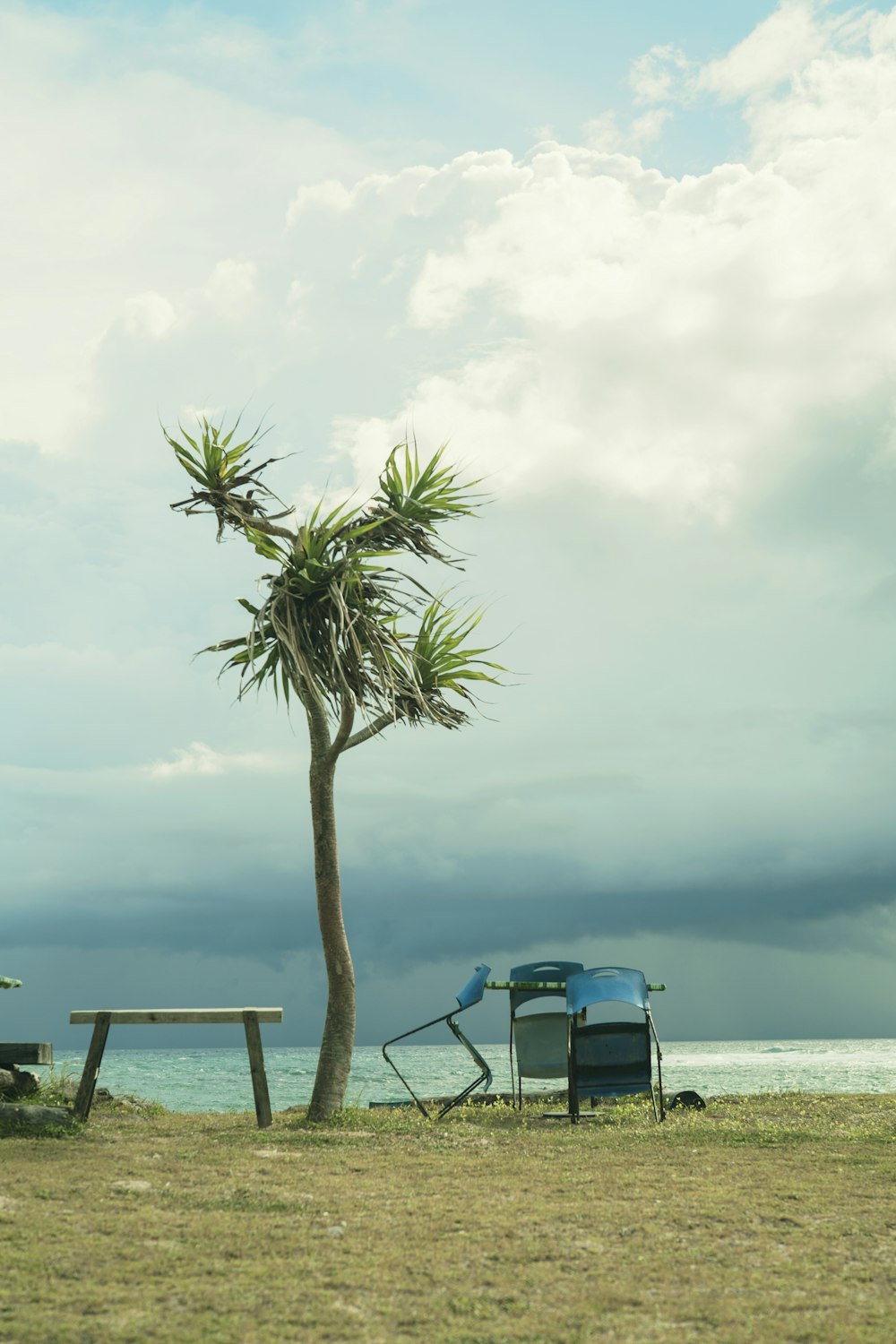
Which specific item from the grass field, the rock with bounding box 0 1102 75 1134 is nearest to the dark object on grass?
the grass field

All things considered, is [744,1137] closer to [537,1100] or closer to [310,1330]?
[537,1100]

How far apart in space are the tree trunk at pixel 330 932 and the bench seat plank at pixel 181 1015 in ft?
2.58

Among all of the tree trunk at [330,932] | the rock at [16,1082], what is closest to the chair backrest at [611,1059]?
the tree trunk at [330,932]

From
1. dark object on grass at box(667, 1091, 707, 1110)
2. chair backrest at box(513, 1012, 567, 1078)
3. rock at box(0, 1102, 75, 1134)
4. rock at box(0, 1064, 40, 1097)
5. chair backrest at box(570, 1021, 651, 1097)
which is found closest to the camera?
rock at box(0, 1102, 75, 1134)

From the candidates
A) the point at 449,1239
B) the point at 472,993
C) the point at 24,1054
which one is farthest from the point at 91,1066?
the point at 449,1239

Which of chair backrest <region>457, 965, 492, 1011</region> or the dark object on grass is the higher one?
chair backrest <region>457, 965, 492, 1011</region>

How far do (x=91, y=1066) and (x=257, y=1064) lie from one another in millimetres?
1181

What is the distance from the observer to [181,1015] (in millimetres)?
7824

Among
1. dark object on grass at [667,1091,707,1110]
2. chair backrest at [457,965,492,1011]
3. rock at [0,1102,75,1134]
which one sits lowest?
dark object on grass at [667,1091,707,1110]

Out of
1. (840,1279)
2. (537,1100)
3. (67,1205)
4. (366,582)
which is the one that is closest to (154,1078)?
(537,1100)

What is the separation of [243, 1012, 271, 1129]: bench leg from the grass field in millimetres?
714

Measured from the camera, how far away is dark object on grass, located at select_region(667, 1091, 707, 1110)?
879cm

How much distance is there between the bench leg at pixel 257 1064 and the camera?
762 centimetres

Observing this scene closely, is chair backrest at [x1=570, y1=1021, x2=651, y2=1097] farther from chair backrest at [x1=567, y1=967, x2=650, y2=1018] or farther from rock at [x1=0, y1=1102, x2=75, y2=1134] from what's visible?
rock at [x1=0, y1=1102, x2=75, y2=1134]
